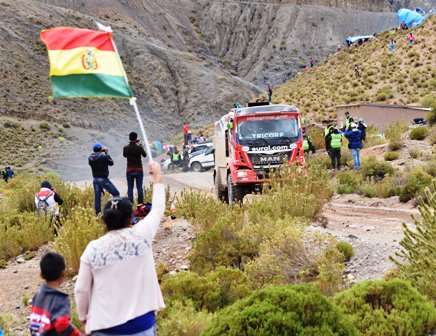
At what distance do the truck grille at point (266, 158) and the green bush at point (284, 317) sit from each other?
11.1 m

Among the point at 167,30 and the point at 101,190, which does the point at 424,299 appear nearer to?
the point at 101,190

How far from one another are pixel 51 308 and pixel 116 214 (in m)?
0.85

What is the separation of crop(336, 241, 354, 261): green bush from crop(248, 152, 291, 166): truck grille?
6.67 meters

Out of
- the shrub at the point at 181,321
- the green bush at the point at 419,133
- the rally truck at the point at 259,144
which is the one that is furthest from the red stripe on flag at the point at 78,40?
the green bush at the point at 419,133

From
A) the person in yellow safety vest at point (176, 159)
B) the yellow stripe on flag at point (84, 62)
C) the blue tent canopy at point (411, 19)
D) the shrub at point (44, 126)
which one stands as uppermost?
the blue tent canopy at point (411, 19)

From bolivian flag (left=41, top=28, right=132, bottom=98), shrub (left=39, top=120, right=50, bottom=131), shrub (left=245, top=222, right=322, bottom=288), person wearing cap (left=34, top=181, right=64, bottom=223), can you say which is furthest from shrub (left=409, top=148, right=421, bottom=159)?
shrub (left=39, top=120, right=50, bottom=131)

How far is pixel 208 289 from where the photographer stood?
345 inches

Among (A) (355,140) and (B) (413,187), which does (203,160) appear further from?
(B) (413,187)

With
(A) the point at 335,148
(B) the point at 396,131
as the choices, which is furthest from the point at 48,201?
(B) the point at 396,131

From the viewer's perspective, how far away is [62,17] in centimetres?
8462

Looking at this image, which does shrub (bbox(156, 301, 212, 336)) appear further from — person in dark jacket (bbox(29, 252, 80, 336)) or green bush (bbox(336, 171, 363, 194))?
green bush (bbox(336, 171, 363, 194))

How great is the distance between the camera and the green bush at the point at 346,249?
1062 cm

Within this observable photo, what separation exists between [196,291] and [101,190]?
269 inches

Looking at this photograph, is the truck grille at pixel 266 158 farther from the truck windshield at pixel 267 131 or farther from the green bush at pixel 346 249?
the green bush at pixel 346 249
